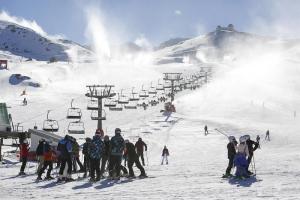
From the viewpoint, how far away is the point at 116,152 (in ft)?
56.2

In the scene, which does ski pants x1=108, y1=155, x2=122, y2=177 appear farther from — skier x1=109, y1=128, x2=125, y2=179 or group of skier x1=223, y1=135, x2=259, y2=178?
group of skier x1=223, y1=135, x2=259, y2=178

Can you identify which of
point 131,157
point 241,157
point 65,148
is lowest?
point 131,157

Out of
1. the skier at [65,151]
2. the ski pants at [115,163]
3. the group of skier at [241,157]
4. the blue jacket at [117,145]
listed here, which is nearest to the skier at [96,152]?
the blue jacket at [117,145]

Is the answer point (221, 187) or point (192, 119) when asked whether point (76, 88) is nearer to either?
point (192, 119)

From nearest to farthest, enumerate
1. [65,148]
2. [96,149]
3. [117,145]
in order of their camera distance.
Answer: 1. [96,149]
2. [117,145]
3. [65,148]

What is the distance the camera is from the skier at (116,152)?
55.9ft

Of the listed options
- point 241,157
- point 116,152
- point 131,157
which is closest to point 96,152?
point 116,152

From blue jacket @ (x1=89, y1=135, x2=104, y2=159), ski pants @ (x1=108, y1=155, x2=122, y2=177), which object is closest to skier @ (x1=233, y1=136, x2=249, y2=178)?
ski pants @ (x1=108, y1=155, x2=122, y2=177)

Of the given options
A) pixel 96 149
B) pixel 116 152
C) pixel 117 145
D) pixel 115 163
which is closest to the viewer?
pixel 96 149

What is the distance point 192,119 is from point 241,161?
53.4 m

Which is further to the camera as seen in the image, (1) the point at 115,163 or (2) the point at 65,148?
(1) the point at 115,163

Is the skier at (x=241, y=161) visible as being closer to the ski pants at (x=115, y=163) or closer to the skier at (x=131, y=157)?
the skier at (x=131, y=157)

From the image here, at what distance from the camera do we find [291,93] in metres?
112

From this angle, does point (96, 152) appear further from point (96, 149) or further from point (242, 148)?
point (242, 148)
